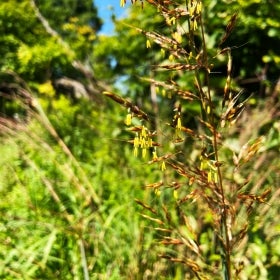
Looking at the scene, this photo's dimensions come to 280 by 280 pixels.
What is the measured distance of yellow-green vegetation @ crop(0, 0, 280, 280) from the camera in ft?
3.81

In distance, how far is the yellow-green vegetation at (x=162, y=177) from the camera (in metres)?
1.16

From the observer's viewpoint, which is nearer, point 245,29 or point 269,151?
point 269,151

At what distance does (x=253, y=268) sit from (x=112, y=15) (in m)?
5.22

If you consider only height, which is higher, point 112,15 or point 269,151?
point 112,15

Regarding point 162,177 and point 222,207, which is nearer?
point 222,207

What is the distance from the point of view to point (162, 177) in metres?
2.78

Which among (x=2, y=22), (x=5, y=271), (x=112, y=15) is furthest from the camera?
(x=2, y=22)

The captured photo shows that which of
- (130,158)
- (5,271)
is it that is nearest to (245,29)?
(130,158)

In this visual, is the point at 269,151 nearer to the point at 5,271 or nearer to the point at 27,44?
the point at 5,271

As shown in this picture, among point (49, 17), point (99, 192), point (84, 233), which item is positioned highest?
point (49, 17)

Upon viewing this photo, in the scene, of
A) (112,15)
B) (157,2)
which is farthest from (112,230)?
(112,15)

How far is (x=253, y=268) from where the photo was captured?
7.70 ft

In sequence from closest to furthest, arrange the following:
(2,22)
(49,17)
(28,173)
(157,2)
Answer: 1. (157,2)
2. (28,173)
3. (2,22)
4. (49,17)

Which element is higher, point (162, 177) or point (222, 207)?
point (162, 177)
